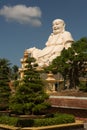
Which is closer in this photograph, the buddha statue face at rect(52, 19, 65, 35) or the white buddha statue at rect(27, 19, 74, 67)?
the white buddha statue at rect(27, 19, 74, 67)

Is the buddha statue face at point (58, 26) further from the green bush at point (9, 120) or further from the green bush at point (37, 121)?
the green bush at point (9, 120)

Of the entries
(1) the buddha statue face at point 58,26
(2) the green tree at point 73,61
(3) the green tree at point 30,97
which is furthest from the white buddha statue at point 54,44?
(3) the green tree at point 30,97

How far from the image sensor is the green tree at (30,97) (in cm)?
1656

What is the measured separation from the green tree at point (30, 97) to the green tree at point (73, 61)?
1391 cm

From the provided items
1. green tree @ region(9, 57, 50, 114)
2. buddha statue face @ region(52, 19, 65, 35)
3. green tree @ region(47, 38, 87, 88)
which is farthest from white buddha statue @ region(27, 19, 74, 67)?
green tree @ region(9, 57, 50, 114)

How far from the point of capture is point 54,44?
157 feet

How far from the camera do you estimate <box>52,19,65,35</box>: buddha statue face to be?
159 feet

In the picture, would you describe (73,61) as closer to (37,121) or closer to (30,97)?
(30,97)

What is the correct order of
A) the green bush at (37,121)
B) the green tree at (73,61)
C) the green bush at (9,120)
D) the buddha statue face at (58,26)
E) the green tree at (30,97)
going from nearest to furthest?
the green bush at (37,121)
the green bush at (9,120)
the green tree at (30,97)
the green tree at (73,61)
the buddha statue face at (58,26)

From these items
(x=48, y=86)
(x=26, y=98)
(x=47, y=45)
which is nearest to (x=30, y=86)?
(x=26, y=98)

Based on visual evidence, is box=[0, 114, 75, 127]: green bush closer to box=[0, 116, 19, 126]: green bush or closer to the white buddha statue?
box=[0, 116, 19, 126]: green bush

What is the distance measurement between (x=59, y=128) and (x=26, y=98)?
2553 millimetres

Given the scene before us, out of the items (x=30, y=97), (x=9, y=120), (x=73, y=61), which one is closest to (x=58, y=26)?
(x=73, y=61)

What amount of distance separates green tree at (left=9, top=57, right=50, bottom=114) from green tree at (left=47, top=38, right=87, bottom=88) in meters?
13.9
